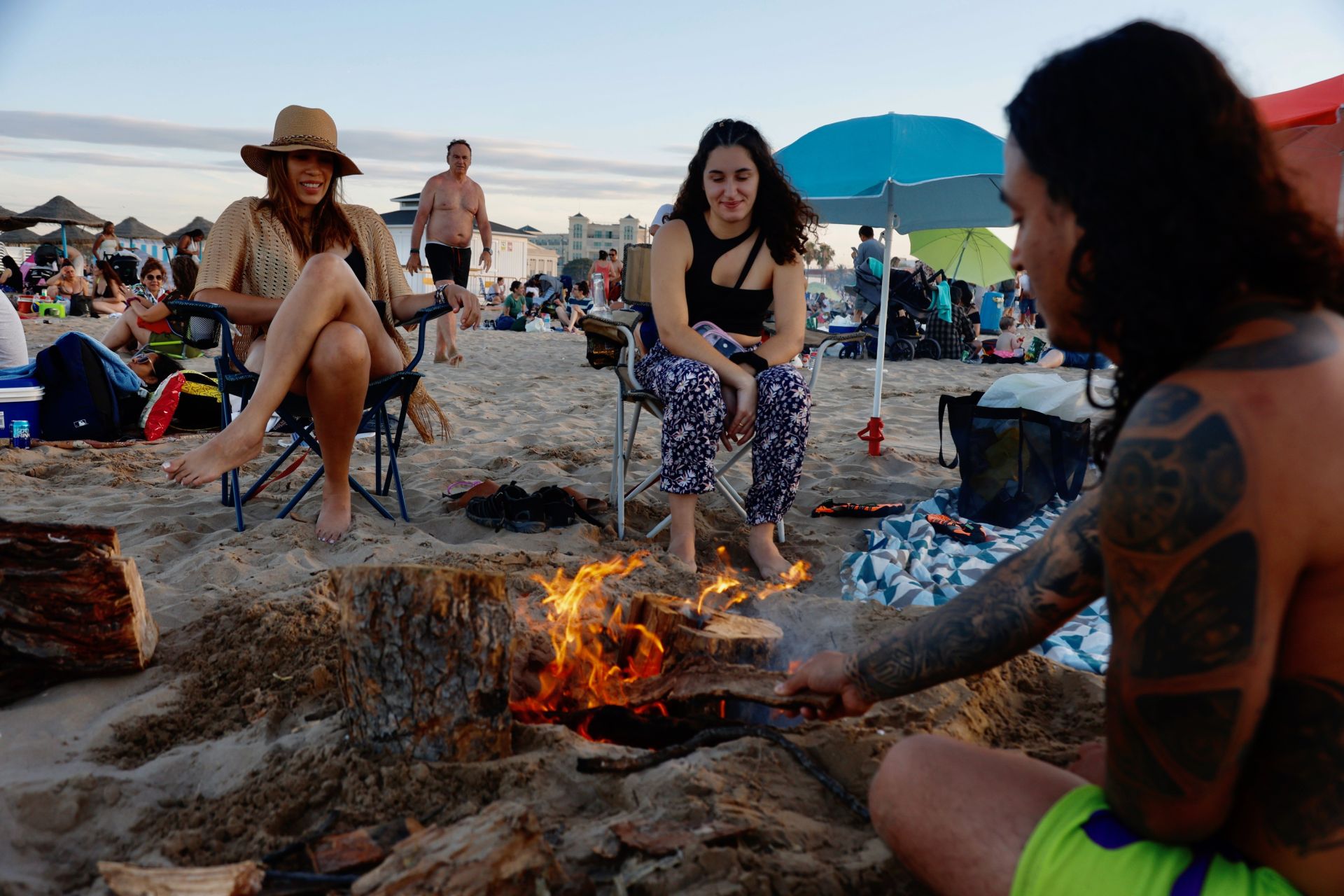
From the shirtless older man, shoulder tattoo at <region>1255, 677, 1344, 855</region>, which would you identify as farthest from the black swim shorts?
shoulder tattoo at <region>1255, 677, 1344, 855</region>

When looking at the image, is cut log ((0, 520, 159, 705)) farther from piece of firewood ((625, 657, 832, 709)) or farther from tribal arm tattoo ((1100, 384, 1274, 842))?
tribal arm tattoo ((1100, 384, 1274, 842))

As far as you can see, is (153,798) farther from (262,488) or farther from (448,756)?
(262,488)

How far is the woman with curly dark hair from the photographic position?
136 inches

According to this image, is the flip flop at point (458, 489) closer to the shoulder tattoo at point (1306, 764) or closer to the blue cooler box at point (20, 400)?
the blue cooler box at point (20, 400)

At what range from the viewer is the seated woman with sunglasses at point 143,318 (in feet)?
12.6

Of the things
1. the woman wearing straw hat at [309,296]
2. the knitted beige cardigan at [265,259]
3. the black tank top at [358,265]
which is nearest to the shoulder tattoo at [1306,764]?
the woman wearing straw hat at [309,296]

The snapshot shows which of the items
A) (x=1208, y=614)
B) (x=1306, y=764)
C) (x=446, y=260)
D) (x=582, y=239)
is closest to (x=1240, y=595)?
(x=1208, y=614)

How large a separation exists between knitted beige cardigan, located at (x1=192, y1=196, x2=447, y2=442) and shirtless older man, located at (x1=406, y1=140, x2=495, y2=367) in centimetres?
469

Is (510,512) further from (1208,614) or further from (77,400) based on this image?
(77,400)

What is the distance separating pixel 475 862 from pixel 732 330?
2.85 metres

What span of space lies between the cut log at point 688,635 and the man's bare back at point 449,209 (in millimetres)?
7303

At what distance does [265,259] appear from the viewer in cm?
385

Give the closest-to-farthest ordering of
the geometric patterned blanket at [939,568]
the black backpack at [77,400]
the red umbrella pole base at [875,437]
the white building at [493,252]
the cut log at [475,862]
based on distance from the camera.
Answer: the cut log at [475,862] < the geometric patterned blanket at [939,568] < the black backpack at [77,400] < the red umbrella pole base at [875,437] < the white building at [493,252]

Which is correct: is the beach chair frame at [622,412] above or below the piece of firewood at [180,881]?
above
